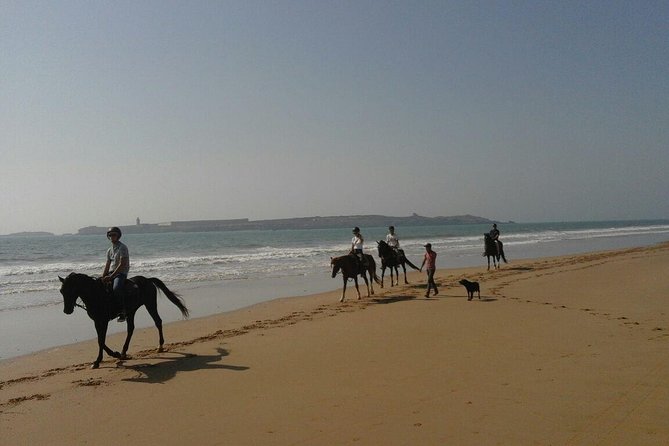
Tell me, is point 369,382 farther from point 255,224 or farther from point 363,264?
point 255,224

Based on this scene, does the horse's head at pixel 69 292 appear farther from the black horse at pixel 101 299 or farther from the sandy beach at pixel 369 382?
the sandy beach at pixel 369 382

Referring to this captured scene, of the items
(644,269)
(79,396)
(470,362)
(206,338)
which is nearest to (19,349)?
(206,338)

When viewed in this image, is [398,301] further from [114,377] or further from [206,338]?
[114,377]

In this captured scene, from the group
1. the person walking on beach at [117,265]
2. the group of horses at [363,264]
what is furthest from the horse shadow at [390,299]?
the person walking on beach at [117,265]

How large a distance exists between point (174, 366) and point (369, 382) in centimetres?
340

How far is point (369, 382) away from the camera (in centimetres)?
653

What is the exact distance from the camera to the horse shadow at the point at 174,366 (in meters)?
7.38

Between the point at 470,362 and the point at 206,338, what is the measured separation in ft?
17.8

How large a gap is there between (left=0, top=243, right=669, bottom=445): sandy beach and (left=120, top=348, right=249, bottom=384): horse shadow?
5 centimetres

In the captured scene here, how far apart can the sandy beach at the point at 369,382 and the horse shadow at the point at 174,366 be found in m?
Result: 0.05

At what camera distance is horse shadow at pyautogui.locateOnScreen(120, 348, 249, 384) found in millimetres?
7379

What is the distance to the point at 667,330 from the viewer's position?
29.5ft

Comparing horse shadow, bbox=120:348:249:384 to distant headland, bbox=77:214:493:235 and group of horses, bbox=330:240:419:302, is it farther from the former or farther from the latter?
distant headland, bbox=77:214:493:235

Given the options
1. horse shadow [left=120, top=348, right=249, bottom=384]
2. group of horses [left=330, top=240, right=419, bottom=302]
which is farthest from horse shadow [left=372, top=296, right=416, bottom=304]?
horse shadow [left=120, top=348, right=249, bottom=384]
